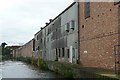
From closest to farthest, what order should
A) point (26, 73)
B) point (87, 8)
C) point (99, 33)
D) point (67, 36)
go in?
1. point (99, 33)
2. point (87, 8)
3. point (26, 73)
4. point (67, 36)

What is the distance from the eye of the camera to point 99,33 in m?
17.1

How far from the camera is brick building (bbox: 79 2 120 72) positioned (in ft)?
48.8

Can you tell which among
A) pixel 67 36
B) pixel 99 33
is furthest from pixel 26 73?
pixel 99 33

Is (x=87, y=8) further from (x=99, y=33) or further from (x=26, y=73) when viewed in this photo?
(x=26, y=73)

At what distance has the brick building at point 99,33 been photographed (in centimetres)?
1487

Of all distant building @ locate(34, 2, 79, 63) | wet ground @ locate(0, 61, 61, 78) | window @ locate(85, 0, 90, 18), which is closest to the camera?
window @ locate(85, 0, 90, 18)

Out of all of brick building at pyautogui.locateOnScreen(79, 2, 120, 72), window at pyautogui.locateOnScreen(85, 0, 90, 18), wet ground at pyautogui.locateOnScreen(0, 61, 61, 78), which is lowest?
wet ground at pyautogui.locateOnScreen(0, 61, 61, 78)

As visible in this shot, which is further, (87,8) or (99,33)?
(87,8)

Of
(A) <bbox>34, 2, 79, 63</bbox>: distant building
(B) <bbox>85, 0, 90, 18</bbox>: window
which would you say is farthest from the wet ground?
(B) <bbox>85, 0, 90, 18</bbox>: window

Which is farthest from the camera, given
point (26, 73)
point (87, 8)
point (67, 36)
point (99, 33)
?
point (67, 36)

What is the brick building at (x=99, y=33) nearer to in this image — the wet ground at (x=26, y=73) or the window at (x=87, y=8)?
the window at (x=87, y=8)

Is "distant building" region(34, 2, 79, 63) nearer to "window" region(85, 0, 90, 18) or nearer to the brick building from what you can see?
the brick building

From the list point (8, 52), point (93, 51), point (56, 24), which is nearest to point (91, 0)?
point (93, 51)

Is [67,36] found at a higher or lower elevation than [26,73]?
higher
